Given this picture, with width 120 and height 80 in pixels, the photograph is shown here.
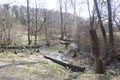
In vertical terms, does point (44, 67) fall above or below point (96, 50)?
below

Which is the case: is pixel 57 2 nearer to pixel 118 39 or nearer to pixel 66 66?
pixel 118 39

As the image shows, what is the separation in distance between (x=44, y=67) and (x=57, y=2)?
35.7 m

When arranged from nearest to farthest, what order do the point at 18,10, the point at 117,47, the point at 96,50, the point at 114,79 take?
the point at 114,79, the point at 96,50, the point at 117,47, the point at 18,10

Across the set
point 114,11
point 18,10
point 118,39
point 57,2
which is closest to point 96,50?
point 118,39

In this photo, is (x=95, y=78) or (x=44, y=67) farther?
(x=44, y=67)

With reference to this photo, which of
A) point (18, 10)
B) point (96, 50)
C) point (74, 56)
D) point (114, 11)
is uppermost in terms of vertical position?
point (18, 10)

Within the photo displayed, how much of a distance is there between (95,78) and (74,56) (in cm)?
1121

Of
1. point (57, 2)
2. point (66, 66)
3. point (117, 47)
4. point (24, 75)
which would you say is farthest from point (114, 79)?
point (57, 2)

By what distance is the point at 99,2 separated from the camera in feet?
64.5

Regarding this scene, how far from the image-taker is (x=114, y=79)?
829 cm

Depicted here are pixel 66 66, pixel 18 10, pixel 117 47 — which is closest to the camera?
pixel 66 66

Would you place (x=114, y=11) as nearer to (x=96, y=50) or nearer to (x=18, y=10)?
(x=96, y=50)

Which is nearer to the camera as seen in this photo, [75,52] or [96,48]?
[96,48]

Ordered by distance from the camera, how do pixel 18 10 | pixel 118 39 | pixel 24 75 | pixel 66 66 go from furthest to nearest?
pixel 18 10
pixel 118 39
pixel 66 66
pixel 24 75
